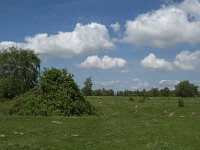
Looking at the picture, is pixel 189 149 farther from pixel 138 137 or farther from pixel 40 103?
pixel 40 103

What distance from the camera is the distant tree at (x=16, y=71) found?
331ft

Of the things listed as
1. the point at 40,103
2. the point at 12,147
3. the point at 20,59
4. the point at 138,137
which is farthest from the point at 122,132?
the point at 20,59

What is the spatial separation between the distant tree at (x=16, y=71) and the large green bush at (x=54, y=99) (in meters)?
49.7

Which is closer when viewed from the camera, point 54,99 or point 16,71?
point 54,99

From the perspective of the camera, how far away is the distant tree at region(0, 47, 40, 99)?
101 meters

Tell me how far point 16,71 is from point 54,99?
54178 millimetres

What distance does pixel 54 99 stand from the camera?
49969mm

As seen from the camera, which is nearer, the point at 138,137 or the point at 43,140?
the point at 43,140

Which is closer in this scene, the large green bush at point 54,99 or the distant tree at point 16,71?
the large green bush at point 54,99

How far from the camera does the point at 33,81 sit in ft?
341

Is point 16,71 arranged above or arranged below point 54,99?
above

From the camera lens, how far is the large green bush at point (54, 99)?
4915 centimetres

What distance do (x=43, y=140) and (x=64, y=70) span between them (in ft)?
96.0

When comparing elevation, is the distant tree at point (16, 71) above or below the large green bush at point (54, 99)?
above
